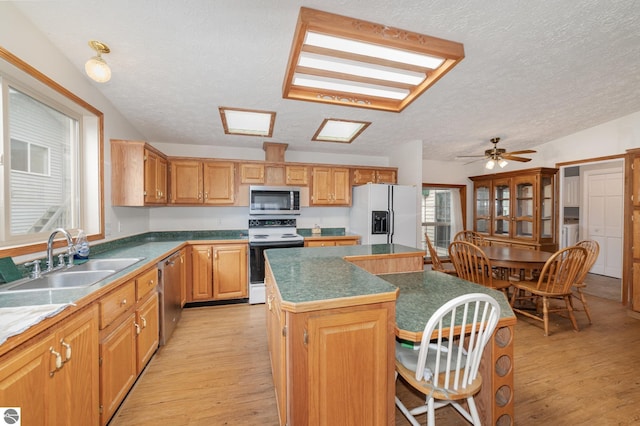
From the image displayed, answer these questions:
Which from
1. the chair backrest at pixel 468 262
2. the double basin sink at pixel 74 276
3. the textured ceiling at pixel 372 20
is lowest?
the chair backrest at pixel 468 262

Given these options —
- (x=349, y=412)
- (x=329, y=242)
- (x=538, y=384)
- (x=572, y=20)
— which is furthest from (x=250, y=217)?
(x=572, y=20)

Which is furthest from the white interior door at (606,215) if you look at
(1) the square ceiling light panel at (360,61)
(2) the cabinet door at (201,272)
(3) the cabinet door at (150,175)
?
(3) the cabinet door at (150,175)

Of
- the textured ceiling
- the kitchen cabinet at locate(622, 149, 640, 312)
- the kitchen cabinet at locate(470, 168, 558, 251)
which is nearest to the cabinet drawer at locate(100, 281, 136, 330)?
the textured ceiling

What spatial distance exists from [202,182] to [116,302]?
232 centimetres

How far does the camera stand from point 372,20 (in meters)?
1.64

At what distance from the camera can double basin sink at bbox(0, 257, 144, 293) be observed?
1.42 meters

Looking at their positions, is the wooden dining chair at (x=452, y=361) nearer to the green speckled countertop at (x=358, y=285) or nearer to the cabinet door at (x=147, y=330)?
the green speckled countertop at (x=358, y=285)

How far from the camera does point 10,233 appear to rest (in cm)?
161

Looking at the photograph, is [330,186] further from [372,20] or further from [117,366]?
[117,366]

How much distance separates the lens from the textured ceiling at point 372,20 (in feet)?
5.17

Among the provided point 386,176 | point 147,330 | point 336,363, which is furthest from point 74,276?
point 386,176

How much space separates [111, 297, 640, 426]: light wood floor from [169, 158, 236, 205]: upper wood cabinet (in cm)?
171

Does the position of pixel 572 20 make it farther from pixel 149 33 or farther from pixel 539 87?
pixel 149 33

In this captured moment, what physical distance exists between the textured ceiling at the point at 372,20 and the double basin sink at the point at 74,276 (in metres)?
1.62
